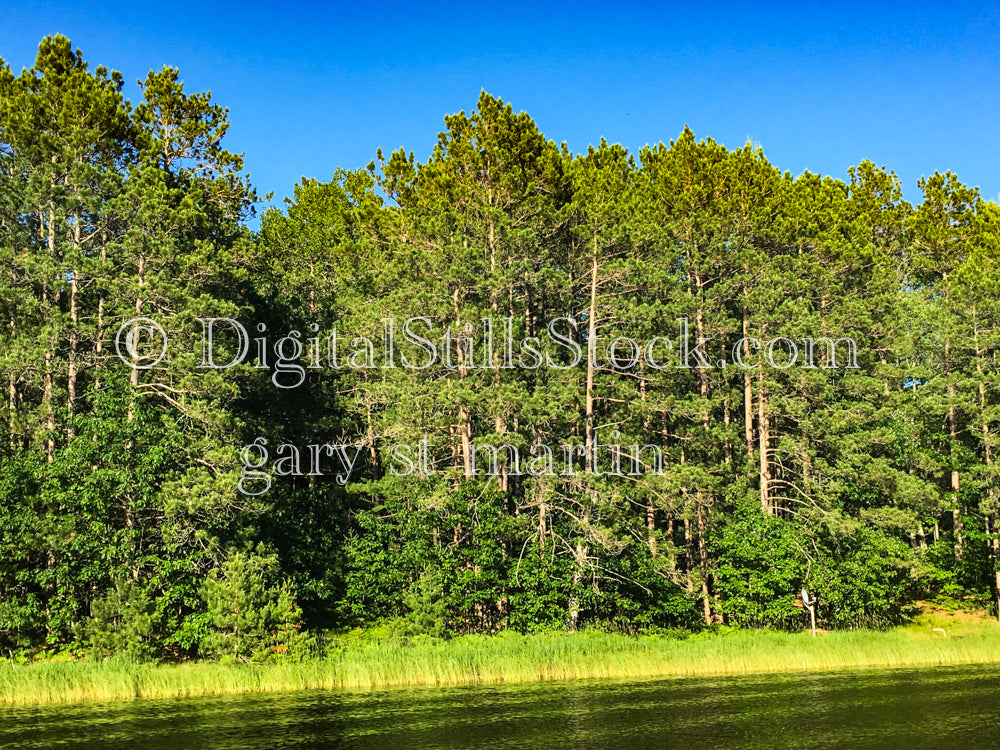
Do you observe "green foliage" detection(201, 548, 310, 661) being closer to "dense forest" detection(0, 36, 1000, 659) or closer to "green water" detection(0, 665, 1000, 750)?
"dense forest" detection(0, 36, 1000, 659)

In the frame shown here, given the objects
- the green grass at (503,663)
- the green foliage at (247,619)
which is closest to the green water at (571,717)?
the green grass at (503,663)

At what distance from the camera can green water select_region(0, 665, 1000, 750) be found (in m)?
18.8

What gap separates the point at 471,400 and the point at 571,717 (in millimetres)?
15603

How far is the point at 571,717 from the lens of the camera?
21.4 m

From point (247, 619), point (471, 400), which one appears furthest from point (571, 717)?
point (471, 400)

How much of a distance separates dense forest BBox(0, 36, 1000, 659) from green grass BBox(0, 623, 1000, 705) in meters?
1.59

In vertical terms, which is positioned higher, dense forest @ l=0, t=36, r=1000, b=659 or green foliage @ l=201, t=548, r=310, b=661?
dense forest @ l=0, t=36, r=1000, b=659

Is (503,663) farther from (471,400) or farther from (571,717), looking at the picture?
(471,400)

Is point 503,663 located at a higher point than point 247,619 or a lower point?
lower

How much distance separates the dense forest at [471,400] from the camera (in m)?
31.5

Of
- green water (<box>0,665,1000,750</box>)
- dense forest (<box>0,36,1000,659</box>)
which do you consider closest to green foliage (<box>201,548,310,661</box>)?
dense forest (<box>0,36,1000,659</box>)

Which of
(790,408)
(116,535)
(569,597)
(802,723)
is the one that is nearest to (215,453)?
(116,535)

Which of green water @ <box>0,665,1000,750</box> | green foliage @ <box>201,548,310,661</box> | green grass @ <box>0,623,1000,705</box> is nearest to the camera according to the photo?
green water @ <box>0,665,1000,750</box>

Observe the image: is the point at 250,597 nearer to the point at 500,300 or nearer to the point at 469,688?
the point at 469,688
